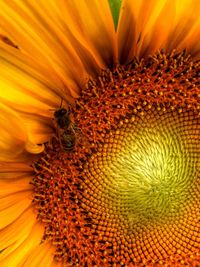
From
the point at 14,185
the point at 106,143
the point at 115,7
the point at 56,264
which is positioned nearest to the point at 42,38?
the point at 115,7

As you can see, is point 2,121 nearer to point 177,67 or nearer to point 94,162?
point 94,162

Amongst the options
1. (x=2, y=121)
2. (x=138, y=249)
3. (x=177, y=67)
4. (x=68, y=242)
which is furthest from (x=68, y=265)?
(x=177, y=67)

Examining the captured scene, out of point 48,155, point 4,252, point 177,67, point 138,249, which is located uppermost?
point 177,67

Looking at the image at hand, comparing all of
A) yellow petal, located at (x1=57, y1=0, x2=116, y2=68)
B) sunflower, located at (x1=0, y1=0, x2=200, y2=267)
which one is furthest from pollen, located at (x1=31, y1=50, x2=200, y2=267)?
yellow petal, located at (x1=57, y1=0, x2=116, y2=68)

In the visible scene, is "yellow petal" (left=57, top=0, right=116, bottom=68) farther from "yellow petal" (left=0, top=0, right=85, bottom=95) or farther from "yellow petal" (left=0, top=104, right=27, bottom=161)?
"yellow petal" (left=0, top=104, right=27, bottom=161)

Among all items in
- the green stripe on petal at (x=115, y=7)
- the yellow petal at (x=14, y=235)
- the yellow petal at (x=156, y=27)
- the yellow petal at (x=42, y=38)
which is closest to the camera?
the yellow petal at (x=42, y=38)

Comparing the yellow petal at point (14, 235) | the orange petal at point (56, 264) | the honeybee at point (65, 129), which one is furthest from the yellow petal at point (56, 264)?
the honeybee at point (65, 129)

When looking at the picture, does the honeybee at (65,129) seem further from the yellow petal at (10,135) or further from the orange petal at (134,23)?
the orange petal at (134,23)

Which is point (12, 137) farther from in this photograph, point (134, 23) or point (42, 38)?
point (134, 23)
